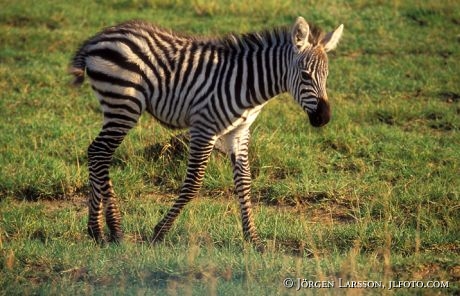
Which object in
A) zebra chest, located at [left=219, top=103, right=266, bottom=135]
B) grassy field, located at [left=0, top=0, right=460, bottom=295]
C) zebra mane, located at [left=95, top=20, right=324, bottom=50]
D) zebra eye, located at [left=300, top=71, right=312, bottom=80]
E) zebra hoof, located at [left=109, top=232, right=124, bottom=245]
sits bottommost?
zebra hoof, located at [left=109, top=232, right=124, bottom=245]

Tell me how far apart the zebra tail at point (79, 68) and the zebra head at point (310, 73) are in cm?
201

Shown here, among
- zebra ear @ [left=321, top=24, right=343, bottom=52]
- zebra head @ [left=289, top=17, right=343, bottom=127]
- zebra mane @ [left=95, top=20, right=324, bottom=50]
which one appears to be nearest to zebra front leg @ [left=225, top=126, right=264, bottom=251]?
zebra head @ [left=289, top=17, right=343, bottom=127]

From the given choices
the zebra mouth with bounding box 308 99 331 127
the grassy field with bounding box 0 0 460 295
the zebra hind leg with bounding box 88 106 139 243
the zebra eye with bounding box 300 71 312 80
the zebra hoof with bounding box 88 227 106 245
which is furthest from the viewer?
the zebra hind leg with bounding box 88 106 139 243

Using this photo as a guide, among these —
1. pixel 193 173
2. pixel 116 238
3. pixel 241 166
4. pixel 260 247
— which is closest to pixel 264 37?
pixel 241 166

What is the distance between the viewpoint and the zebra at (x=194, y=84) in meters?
7.56

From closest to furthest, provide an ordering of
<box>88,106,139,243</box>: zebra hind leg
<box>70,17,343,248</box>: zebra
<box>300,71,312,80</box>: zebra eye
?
<box>300,71,312,80</box>: zebra eye
<box>70,17,343,248</box>: zebra
<box>88,106,139,243</box>: zebra hind leg

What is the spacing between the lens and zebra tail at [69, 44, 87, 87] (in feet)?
25.9

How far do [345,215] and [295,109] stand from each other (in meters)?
3.45

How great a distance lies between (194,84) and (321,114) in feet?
4.27

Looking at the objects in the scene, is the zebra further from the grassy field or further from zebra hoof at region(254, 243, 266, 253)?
the grassy field

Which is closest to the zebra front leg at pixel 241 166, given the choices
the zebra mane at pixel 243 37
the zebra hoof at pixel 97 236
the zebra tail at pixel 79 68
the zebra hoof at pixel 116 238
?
the zebra mane at pixel 243 37

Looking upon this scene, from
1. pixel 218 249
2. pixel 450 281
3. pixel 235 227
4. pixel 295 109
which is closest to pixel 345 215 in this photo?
pixel 235 227

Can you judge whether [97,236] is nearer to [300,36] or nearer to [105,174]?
[105,174]

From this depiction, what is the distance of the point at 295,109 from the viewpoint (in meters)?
11.8
